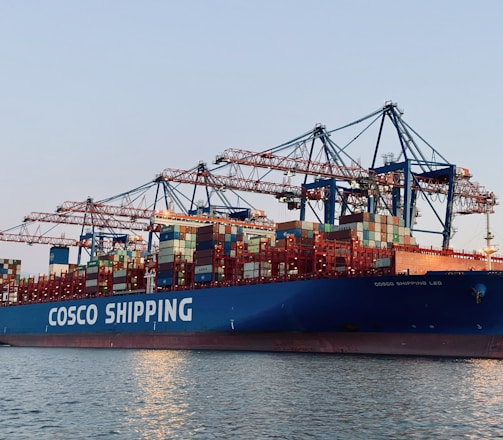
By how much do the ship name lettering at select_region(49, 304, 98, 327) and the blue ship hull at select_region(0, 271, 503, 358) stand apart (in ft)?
8.47

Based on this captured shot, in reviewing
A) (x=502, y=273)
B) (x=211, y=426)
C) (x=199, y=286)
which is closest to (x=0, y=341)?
(x=199, y=286)

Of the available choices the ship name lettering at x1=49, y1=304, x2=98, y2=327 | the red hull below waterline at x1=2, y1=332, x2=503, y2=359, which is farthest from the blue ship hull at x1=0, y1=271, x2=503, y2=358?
the ship name lettering at x1=49, y1=304, x2=98, y2=327

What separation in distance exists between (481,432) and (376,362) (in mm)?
19635

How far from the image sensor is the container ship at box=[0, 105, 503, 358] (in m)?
41.2

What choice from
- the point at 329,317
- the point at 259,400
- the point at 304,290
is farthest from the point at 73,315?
the point at 259,400

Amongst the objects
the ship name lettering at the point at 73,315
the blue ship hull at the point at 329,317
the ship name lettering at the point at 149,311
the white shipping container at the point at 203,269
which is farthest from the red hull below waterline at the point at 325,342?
the white shipping container at the point at 203,269

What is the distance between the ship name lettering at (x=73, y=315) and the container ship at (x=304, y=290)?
129 mm

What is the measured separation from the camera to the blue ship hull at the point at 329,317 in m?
40.4

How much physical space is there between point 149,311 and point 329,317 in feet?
62.7

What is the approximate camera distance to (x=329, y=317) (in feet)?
149

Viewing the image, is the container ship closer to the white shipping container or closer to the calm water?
the white shipping container

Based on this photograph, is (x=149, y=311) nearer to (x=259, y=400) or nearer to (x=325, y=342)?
(x=325, y=342)

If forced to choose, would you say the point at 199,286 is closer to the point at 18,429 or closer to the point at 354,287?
the point at 354,287

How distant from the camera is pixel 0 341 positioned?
81.9m
